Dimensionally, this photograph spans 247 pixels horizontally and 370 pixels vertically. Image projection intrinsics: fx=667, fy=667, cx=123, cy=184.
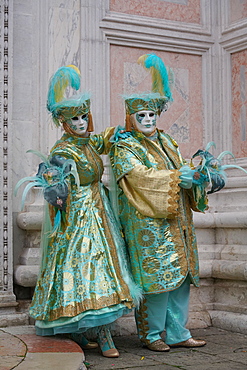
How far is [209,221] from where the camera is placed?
5793 mm

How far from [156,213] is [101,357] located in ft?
3.35

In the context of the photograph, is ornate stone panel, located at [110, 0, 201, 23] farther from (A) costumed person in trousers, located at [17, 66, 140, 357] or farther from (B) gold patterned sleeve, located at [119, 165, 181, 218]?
(B) gold patterned sleeve, located at [119, 165, 181, 218]

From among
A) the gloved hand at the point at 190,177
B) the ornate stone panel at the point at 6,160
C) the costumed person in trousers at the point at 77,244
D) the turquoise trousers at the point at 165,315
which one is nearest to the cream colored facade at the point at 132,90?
the ornate stone panel at the point at 6,160

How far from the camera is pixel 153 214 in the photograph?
4473 mm

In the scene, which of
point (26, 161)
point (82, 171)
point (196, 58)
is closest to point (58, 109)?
point (82, 171)

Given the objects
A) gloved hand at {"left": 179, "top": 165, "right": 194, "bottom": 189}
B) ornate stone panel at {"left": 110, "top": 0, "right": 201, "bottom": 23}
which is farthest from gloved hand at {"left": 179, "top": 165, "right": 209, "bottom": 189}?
ornate stone panel at {"left": 110, "top": 0, "right": 201, "bottom": 23}

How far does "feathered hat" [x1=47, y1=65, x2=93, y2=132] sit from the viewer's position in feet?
14.9

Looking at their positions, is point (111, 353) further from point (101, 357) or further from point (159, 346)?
point (159, 346)

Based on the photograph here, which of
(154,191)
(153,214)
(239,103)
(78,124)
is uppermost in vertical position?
(239,103)

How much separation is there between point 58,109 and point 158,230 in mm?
1073

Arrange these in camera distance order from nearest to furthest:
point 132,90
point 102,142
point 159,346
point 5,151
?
point 159,346, point 102,142, point 5,151, point 132,90

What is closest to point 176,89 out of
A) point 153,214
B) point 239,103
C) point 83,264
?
point 239,103

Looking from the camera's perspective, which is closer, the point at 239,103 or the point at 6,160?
the point at 6,160

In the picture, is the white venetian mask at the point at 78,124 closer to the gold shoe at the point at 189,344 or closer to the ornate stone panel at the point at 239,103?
the gold shoe at the point at 189,344
